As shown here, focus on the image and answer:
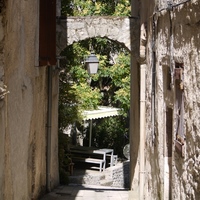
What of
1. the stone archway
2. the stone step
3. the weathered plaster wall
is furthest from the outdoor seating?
the weathered plaster wall

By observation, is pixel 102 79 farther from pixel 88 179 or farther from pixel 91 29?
pixel 91 29

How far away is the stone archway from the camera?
10.7 metres

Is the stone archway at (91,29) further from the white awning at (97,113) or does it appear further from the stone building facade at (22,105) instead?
the white awning at (97,113)

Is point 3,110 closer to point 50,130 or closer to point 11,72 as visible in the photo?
point 11,72

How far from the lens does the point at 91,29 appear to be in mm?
10727

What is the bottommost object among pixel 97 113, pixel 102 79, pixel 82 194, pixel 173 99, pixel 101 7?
pixel 82 194

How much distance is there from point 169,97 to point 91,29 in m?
4.53

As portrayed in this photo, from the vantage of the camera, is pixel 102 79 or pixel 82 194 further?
pixel 102 79

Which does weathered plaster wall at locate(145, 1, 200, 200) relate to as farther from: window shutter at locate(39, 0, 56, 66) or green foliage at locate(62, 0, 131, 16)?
green foliage at locate(62, 0, 131, 16)

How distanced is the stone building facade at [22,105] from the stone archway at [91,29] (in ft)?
2.57

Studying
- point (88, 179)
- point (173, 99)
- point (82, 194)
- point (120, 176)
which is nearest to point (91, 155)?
point (120, 176)

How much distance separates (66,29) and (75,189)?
136 inches

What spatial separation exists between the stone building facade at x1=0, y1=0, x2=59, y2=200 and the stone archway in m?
0.78

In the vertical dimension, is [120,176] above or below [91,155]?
below
